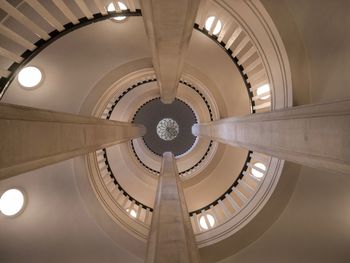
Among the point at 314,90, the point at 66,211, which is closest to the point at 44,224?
the point at 66,211

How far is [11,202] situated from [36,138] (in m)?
4.66

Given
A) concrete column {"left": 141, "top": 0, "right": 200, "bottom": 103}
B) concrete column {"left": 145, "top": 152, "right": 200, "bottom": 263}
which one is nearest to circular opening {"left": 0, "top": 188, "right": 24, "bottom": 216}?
concrete column {"left": 145, "top": 152, "right": 200, "bottom": 263}

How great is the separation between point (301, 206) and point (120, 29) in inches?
221

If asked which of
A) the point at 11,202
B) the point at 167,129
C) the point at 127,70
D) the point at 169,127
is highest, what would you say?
the point at 127,70

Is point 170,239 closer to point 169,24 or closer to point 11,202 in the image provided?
point 169,24

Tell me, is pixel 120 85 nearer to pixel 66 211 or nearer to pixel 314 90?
pixel 66 211

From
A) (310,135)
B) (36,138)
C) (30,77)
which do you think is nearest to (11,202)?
(30,77)

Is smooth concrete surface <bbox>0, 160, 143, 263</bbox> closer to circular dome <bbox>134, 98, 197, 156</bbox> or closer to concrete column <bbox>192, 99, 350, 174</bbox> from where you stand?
concrete column <bbox>192, 99, 350, 174</bbox>

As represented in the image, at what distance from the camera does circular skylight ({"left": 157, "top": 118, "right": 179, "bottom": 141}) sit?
1992cm

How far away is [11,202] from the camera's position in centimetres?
652

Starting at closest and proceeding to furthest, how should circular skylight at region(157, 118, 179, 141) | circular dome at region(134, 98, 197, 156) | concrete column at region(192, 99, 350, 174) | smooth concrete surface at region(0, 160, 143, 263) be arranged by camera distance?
1. concrete column at region(192, 99, 350, 174)
2. smooth concrete surface at region(0, 160, 143, 263)
3. circular dome at region(134, 98, 197, 156)
4. circular skylight at region(157, 118, 179, 141)

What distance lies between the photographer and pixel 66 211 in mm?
7035

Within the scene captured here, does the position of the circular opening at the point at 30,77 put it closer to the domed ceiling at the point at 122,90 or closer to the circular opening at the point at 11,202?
the domed ceiling at the point at 122,90

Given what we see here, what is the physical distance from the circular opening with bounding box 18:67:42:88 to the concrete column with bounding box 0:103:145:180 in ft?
9.94
